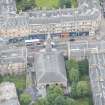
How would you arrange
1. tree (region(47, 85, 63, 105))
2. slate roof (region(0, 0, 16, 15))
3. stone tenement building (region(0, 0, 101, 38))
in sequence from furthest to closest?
slate roof (region(0, 0, 16, 15)) → stone tenement building (region(0, 0, 101, 38)) → tree (region(47, 85, 63, 105))

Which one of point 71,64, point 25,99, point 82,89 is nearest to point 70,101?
point 82,89

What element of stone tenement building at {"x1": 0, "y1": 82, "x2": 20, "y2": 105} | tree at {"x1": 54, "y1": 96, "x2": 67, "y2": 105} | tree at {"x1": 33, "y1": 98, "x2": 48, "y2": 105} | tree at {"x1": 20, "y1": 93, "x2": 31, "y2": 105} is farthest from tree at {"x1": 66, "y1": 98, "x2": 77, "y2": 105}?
stone tenement building at {"x1": 0, "y1": 82, "x2": 20, "y2": 105}

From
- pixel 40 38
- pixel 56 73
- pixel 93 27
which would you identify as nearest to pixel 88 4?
pixel 93 27

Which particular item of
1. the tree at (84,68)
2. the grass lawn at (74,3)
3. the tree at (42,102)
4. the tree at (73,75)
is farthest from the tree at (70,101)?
the grass lawn at (74,3)

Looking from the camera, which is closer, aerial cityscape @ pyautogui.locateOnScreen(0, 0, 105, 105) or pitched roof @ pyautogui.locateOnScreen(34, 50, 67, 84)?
aerial cityscape @ pyautogui.locateOnScreen(0, 0, 105, 105)

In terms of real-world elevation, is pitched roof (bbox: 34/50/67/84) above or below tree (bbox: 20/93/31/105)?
above

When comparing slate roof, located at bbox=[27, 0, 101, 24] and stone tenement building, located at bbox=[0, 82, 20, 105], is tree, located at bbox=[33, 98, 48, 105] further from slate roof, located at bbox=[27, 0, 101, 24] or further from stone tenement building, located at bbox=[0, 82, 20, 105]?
slate roof, located at bbox=[27, 0, 101, 24]

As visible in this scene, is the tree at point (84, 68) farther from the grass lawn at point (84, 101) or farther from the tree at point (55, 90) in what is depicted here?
the tree at point (55, 90)
